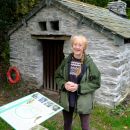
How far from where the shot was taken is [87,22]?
25.9 feet

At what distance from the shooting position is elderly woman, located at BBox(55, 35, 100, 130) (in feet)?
14.8

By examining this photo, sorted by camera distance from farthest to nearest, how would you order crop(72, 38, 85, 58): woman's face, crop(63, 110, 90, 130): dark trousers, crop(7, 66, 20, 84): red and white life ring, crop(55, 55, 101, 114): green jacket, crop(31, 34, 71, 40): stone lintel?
crop(7, 66, 20, 84): red and white life ring < crop(31, 34, 71, 40): stone lintel < crop(63, 110, 90, 130): dark trousers < crop(55, 55, 101, 114): green jacket < crop(72, 38, 85, 58): woman's face

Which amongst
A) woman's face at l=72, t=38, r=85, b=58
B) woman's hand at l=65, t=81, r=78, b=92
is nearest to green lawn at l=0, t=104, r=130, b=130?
woman's hand at l=65, t=81, r=78, b=92

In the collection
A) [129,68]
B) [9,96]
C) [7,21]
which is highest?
[7,21]

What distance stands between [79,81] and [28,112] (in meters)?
0.99

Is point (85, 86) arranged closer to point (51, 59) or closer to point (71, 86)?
point (71, 86)

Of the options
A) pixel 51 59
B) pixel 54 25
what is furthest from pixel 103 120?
pixel 54 25

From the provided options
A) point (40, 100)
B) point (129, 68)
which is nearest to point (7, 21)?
point (129, 68)

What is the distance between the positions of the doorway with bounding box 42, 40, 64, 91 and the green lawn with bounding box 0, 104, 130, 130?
2.27m

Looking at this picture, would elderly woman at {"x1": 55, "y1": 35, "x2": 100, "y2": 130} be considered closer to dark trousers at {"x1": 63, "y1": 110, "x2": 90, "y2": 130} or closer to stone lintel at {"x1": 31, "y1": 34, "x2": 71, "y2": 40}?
dark trousers at {"x1": 63, "y1": 110, "x2": 90, "y2": 130}

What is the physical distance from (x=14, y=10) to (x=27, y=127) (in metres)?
8.52

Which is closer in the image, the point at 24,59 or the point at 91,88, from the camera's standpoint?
the point at 91,88

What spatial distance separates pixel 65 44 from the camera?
28.1ft

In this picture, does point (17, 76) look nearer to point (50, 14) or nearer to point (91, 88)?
point (50, 14)
